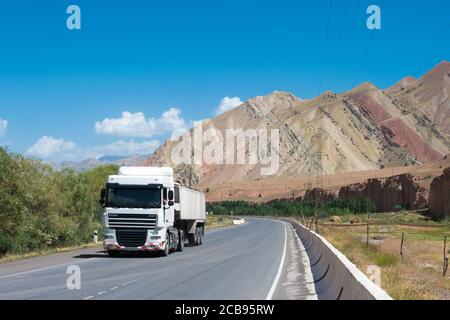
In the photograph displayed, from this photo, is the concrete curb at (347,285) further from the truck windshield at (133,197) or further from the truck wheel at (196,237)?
the truck wheel at (196,237)

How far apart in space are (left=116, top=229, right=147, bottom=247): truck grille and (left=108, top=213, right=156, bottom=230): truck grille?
0.26 m

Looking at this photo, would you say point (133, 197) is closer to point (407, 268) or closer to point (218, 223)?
point (407, 268)

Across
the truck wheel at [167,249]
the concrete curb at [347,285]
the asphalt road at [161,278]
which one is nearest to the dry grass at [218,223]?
the truck wheel at [167,249]

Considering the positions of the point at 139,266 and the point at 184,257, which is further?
the point at 184,257

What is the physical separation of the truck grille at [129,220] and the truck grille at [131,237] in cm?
26

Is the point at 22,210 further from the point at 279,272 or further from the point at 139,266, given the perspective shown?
the point at 279,272

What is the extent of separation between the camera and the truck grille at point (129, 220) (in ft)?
92.4

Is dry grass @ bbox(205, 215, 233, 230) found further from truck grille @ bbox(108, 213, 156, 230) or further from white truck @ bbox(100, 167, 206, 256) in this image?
truck grille @ bbox(108, 213, 156, 230)

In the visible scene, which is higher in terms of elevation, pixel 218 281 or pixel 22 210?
pixel 22 210

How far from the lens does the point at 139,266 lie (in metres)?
24.1

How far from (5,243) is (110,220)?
6.30 metres
